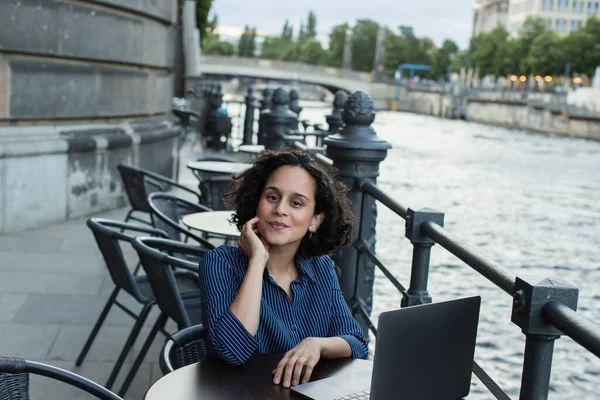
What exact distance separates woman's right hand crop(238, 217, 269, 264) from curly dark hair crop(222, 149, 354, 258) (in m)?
0.13

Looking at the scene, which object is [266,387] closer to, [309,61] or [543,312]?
[543,312]

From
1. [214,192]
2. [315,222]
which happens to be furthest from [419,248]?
[214,192]

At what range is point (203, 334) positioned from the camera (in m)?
2.55

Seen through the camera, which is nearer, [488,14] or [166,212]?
[166,212]

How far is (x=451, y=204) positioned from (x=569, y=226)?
246 centimetres

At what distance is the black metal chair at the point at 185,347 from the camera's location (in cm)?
242

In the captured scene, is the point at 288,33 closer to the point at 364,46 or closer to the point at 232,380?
the point at 364,46

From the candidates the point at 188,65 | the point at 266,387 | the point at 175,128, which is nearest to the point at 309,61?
the point at 188,65

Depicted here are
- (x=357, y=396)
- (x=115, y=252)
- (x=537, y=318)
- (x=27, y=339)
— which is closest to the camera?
(x=537, y=318)

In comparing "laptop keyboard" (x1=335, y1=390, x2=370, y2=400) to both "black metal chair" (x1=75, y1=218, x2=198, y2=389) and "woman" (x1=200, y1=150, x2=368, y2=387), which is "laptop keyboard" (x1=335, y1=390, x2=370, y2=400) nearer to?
"woman" (x1=200, y1=150, x2=368, y2=387)

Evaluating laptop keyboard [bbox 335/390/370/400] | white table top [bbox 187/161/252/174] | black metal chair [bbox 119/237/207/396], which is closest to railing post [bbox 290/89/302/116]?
white table top [bbox 187/161/252/174]

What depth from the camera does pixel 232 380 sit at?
2139mm

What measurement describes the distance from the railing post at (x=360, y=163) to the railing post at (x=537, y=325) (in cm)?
229

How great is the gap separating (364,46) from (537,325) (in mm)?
129476
